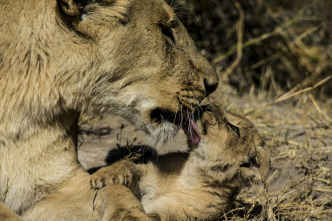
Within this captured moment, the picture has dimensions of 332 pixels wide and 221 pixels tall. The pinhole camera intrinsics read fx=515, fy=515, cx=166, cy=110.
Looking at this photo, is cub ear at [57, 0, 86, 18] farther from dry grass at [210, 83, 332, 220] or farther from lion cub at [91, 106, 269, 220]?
dry grass at [210, 83, 332, 220]

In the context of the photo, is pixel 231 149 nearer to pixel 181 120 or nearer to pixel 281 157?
pixel 181 120

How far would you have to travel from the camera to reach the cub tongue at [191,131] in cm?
291

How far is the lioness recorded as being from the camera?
2.52 metres

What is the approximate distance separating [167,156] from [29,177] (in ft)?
3.08

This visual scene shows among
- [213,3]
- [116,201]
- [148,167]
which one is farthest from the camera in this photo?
[213,3]

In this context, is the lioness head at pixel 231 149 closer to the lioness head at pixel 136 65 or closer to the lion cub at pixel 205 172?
the lion cub at pixel 205 172

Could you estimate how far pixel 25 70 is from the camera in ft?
8.31

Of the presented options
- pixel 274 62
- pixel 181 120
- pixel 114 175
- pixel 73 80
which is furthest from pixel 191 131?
pixel 274 62

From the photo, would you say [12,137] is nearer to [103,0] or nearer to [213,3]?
[103,0]

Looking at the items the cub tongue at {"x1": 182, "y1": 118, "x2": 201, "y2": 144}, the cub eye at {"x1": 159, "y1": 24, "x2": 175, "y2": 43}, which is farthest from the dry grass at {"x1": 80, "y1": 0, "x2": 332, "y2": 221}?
the cub eye at {"x1": 159, "y1": 24, "x2": 175, "y2": 43}

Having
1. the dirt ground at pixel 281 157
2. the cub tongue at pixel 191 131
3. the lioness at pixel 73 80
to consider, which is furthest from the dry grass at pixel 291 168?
the lioness at pixel 73 80

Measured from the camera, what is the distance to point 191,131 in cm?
298

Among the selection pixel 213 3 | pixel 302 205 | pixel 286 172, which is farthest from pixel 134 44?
pixel 213 3

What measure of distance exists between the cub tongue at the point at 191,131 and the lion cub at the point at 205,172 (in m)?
0.03
